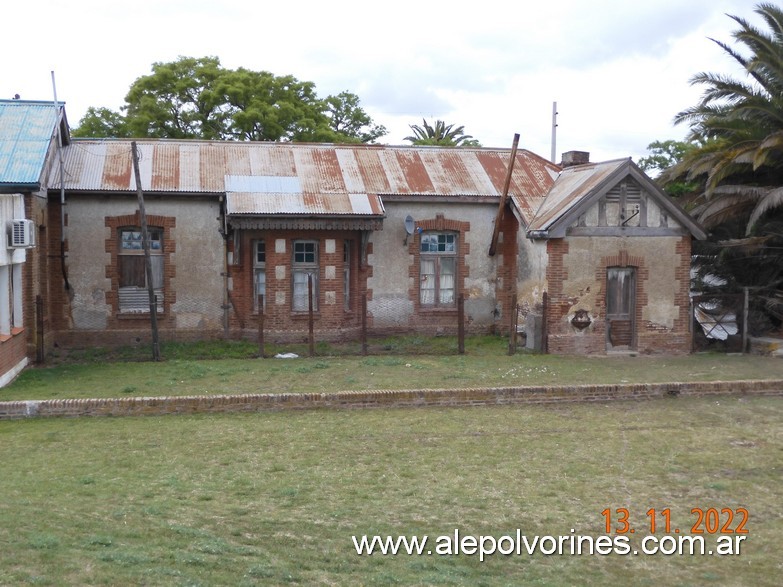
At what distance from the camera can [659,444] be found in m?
11.4

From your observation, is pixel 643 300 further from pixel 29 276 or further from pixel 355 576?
pixel 355 576

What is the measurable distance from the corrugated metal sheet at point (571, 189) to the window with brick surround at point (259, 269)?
19.9 feet

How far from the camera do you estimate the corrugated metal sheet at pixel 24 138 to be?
16.7 metres

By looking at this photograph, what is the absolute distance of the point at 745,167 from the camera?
2069 centimetres

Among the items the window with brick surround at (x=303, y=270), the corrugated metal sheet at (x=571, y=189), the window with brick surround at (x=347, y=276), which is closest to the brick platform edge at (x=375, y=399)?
the corrugated metal sheet at (x=571, y=189)

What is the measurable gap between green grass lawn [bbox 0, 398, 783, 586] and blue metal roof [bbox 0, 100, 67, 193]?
247 inches

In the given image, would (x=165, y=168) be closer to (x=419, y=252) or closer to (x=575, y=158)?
(x=419, y=252)

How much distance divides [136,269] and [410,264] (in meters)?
6.28

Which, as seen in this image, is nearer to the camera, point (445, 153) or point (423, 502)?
point (423, 502)

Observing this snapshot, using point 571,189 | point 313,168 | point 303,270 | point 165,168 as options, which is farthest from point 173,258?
point 571,189

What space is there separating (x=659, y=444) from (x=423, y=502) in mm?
4131

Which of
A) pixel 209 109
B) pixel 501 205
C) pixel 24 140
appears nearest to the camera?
pixel 24 140

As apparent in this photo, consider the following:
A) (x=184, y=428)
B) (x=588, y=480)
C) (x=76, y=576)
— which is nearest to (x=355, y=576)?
(x=76, y=576)

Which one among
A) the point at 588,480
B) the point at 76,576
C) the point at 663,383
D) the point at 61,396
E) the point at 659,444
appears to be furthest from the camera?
the point at 663,383
